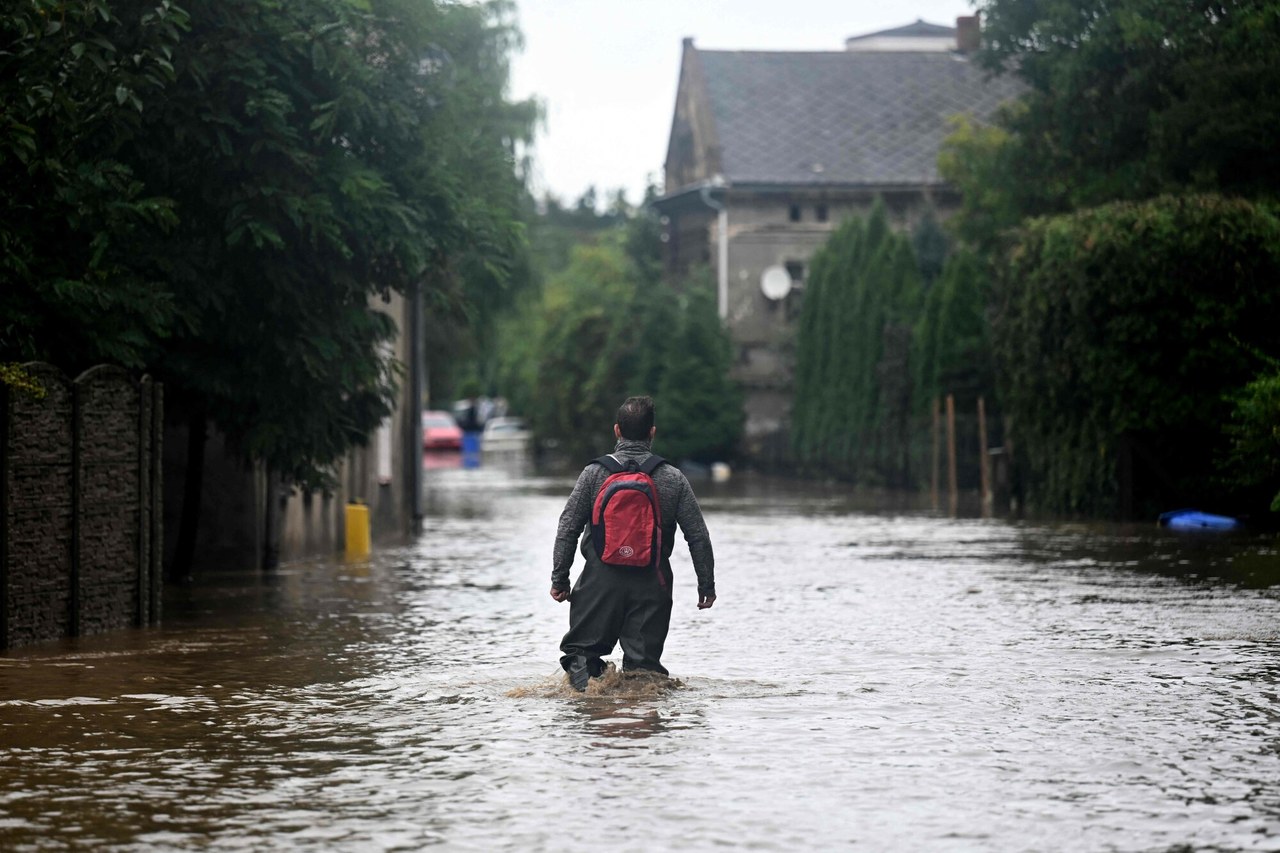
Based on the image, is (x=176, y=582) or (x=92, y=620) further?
(x=176, y=582)

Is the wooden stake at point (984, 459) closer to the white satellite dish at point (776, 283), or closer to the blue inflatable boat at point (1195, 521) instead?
the blue inflatable boat at point (1195, 521)

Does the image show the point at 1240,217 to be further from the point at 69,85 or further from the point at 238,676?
the point at 238,676

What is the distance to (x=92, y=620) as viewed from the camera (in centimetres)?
1580

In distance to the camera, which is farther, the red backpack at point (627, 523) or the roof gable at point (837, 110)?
the roof gable at point (837, 110)

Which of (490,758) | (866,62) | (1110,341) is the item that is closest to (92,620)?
(490,758)

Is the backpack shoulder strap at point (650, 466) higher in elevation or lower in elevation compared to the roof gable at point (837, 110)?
lower

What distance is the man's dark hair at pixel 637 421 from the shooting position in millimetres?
12180

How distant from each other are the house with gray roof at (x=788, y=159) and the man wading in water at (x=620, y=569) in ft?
178

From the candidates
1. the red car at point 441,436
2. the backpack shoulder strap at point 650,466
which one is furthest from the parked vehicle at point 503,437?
the backpack shoulder strap at point 650,466

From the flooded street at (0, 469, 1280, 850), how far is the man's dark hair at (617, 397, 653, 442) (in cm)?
143

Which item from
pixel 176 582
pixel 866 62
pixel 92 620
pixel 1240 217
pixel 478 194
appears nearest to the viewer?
pixel 92 620

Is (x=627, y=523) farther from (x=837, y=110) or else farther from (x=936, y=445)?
(x=837, y=110)

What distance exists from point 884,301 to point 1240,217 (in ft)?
76.8

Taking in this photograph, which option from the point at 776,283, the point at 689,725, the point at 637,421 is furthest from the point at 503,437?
the point at 689,725
